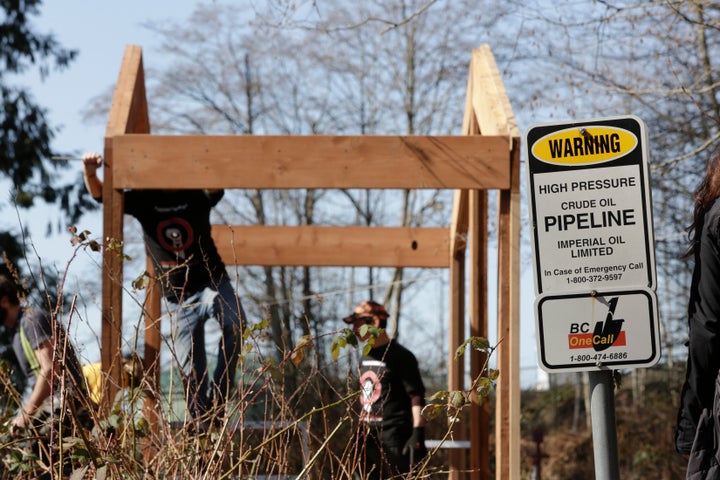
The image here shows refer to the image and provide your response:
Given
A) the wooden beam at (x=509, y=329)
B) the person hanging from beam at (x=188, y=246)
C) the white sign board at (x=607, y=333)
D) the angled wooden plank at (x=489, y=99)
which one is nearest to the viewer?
the white sign board at (x=607, y=333)

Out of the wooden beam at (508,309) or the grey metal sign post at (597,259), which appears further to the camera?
the wooden beam at (508,309)

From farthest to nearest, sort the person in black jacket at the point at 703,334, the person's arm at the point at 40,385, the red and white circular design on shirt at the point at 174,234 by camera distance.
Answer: the red and white circular design on shirt at the point at 174,234 → the person's arm at the point at 40,385 → the person in black jacket at the point at 703,334

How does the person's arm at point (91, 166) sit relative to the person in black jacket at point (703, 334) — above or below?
above

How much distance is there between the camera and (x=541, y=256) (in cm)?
277

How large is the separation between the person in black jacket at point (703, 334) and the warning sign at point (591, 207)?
430 mm

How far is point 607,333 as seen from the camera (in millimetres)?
2705

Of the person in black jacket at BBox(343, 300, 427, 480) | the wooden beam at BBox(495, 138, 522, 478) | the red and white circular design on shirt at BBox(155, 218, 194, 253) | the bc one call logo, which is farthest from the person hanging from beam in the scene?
the bc one call logo

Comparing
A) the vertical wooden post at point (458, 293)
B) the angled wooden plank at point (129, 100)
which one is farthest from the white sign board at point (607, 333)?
the vertical wooden post at point (458, 293)

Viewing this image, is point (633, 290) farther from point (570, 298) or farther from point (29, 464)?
point (29, 464)

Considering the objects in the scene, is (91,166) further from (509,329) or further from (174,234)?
(509,329)

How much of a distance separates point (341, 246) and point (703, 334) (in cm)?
670

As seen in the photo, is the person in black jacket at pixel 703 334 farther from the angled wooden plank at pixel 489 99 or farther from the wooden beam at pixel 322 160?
the angled wooden plank at pixel 489 99

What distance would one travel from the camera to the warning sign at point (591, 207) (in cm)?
271

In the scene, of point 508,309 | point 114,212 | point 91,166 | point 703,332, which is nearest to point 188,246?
point 114,212
